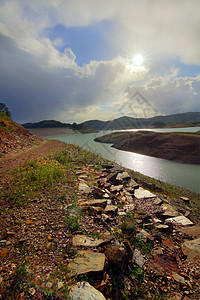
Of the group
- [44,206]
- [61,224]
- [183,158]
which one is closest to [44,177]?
[44,206]

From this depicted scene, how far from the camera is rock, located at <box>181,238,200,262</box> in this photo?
180 inches

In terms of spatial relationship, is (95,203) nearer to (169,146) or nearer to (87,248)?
→ (87,248)

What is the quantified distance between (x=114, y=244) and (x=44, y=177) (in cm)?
553

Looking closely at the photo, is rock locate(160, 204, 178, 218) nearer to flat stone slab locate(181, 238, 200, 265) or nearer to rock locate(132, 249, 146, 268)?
flat stone slab locate(181, 238, 200, 265)

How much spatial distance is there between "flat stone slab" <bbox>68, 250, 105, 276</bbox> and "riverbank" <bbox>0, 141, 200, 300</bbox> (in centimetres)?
2

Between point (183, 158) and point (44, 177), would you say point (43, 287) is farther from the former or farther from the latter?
point (183, 158)

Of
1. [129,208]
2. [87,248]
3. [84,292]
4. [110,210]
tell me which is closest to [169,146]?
[129,208]

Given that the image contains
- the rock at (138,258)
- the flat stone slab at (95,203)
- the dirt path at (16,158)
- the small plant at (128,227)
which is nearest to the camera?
the rock at (138,258)

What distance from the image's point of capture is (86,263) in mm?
3549

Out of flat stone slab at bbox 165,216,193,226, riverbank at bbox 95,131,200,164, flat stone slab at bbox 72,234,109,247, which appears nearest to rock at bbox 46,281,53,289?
flat stone slab at bbox 72,234,109,247

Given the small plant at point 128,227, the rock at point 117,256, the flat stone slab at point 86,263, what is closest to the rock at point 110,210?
the small plant at point 128,227

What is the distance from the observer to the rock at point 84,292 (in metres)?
2.87

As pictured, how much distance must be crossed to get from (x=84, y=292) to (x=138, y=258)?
204cm

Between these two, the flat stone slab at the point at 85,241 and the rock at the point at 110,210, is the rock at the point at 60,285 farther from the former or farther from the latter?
the rock at the point at 110,210
